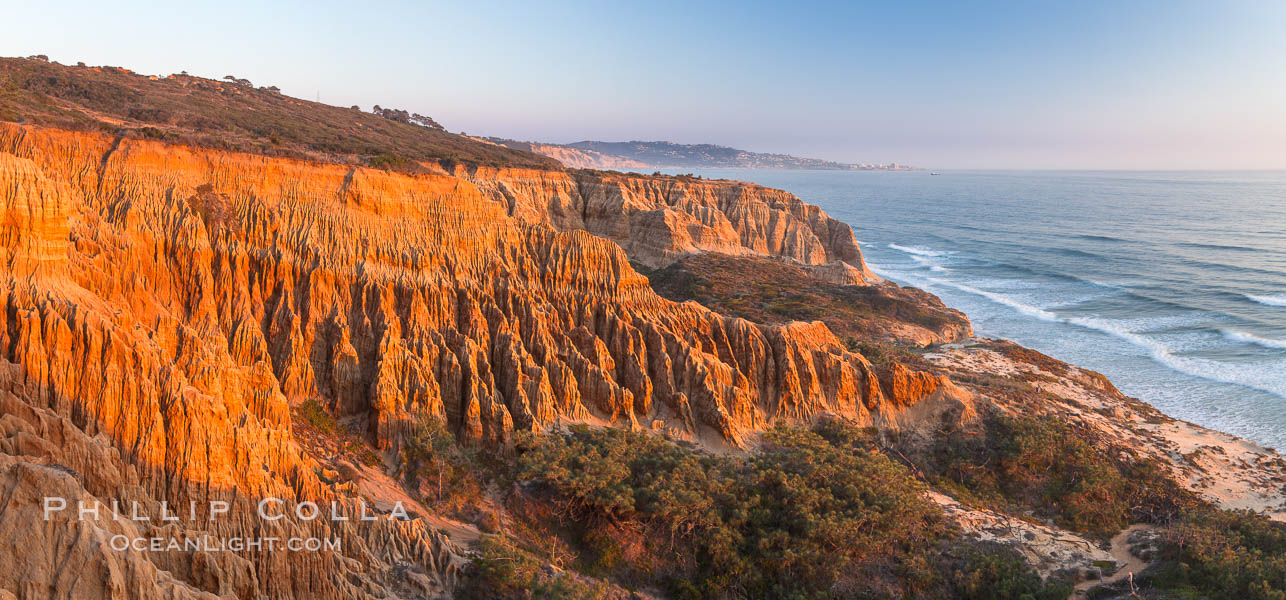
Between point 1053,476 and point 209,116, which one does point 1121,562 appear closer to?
point 1053,476

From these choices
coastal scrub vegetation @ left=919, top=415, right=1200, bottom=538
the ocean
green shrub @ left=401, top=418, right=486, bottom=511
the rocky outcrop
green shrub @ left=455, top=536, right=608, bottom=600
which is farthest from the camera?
the rocky outcrop

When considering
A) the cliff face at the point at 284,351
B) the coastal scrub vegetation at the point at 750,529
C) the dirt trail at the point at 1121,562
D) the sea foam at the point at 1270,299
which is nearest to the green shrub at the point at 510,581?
the cliff face at the point at 284,351

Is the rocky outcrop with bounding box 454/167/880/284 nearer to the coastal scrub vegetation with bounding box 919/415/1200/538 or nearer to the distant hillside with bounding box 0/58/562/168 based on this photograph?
the distant hillside with bounding box 0/58/562/168

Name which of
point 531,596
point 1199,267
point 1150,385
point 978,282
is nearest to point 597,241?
point 531,596

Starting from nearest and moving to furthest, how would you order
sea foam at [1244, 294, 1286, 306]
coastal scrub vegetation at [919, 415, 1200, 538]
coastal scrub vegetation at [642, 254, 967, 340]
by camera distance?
coastal scrub vegetation at [919, 415, 1200, 538], coastal scrub vegetation at [642, 254, 967, 340], sea foam at [1244, 294, 1286, 306]

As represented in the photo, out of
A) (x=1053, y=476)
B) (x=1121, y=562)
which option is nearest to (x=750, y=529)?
(x=1121, y=562)

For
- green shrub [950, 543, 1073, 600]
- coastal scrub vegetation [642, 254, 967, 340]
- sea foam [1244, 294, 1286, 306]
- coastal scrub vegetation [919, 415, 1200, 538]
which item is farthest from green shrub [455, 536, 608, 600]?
sea foam [1244, 294, 1286, 306]

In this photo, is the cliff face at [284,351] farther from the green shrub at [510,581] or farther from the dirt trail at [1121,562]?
the dirt trail at [1121,562]
